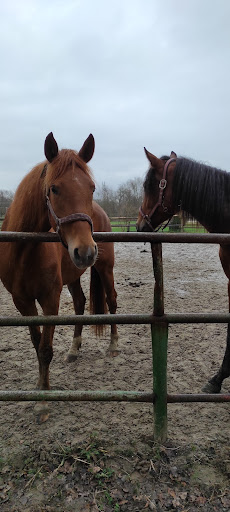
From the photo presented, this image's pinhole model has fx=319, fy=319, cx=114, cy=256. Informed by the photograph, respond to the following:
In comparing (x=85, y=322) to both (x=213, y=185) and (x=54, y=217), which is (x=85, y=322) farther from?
(x=213, y=185)

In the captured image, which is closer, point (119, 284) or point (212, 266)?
point (119, 284)

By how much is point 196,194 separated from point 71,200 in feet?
4.13

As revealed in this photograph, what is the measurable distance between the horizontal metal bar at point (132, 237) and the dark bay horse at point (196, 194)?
2.80ft

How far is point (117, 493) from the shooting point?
171 centimetres

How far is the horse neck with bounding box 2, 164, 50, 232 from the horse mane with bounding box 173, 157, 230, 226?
118 cm

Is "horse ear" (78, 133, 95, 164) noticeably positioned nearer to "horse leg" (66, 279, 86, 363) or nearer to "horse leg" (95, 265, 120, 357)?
"horse leg" (95, 265, 120, 357)

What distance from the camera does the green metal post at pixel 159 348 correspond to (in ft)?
5.98

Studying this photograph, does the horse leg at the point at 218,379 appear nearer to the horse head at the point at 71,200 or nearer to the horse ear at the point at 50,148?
the horse head at the point at 71,200

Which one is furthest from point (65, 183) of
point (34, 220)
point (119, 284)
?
point (119, 284)

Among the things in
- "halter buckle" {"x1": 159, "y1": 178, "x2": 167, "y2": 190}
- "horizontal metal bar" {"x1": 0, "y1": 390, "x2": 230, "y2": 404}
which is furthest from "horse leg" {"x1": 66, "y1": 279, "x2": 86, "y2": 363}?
"halter buckle" {"x1": 159, "y1": 178, "x2": 167, "y2": 190}

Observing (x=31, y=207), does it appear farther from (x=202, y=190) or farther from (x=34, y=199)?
(x=202, y=190)

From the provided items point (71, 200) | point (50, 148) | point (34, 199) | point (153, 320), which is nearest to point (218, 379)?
point (153, 320)

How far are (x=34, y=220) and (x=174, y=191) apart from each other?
1.25 m

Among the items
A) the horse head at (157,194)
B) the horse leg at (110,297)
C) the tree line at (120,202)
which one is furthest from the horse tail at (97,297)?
the tree line at (120,202)
